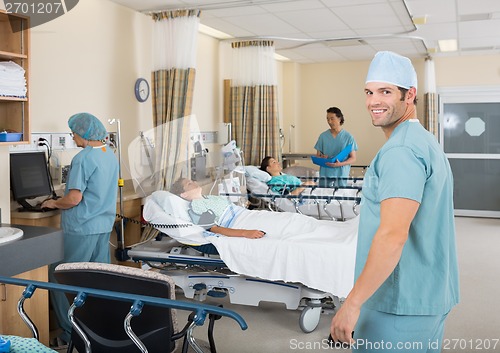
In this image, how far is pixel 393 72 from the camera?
1.74 m

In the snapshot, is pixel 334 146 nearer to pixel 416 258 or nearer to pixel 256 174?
pixel 256 174

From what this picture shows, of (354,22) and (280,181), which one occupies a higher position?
(354,22)

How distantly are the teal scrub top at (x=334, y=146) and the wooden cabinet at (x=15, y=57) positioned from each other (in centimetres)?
400

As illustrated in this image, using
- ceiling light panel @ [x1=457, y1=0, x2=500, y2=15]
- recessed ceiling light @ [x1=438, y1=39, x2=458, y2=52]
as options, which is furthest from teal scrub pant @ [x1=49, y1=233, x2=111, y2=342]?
recessed ceiling light @ [x1=438, y1=39, x2=458, y2=52]

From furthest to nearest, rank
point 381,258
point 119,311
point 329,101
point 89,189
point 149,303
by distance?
point 329,101 → point 89,189 → point 119,311 → point 149,303 → point 381,258

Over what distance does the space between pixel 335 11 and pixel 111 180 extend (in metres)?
2.85

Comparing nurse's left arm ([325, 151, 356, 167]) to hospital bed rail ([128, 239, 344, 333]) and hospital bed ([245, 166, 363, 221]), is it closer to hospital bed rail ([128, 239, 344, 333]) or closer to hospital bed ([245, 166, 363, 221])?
hospital bed ([245, 166, 363, 221])

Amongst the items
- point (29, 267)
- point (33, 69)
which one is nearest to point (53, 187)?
point (33, 69)

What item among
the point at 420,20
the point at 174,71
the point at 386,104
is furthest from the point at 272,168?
the point at 386,104

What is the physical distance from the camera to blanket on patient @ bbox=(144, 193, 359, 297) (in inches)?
135

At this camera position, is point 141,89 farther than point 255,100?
No

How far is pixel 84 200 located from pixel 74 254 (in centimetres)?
36

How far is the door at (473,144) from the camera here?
863 cm

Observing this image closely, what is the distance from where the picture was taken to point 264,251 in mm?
3580
